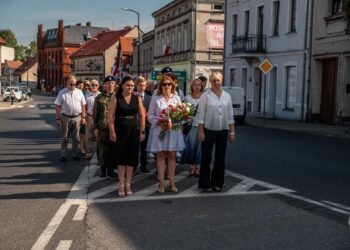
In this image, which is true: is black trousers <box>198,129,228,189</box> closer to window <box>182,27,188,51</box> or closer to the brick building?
window <box>182,27,188,51</box>

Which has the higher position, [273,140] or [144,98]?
[144,98]

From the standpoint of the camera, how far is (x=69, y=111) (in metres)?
12.3

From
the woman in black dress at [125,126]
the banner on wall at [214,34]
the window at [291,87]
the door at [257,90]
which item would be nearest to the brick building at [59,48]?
the banner on wall at [214,34]

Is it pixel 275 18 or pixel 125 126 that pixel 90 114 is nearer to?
pixel 125 126

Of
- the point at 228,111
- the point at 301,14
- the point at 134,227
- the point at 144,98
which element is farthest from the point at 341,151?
the point at 301,14

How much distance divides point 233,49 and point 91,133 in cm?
2534

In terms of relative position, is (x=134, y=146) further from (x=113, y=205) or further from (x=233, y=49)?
(x=233, y=49)

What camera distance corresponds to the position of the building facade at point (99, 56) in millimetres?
99188

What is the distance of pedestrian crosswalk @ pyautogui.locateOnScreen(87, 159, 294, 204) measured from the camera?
8.25m

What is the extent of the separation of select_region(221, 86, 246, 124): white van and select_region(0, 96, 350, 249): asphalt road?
15.0m

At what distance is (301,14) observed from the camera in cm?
2928

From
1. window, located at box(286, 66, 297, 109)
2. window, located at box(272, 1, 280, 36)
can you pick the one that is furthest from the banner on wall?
window, located at box(286, 66, 297, 109)

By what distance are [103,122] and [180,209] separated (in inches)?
147

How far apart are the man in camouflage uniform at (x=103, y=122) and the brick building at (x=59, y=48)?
112 m
